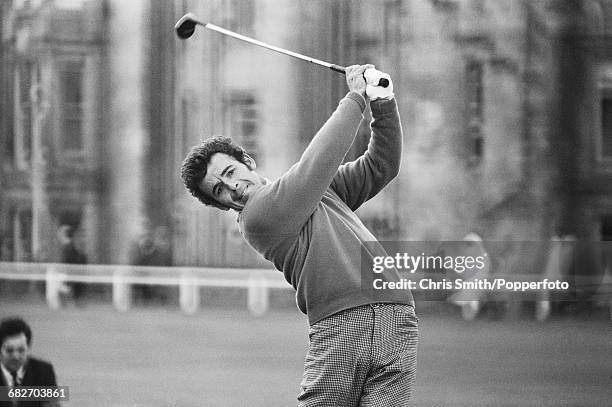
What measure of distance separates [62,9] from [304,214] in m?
1.66

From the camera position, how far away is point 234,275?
10.9 feet

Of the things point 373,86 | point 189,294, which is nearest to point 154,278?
point 189,294

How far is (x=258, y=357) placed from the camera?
343cm

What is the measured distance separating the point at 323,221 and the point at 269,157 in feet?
3.68

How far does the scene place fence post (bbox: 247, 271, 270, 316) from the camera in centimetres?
332

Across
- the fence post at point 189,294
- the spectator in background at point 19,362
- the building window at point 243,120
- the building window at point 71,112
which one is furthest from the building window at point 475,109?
the spectator in background at point 19,362

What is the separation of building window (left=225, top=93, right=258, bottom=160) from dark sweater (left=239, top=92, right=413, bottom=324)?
1022 millimetres

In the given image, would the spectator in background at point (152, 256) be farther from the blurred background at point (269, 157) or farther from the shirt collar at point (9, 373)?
the shirt collar at point (9, 373)

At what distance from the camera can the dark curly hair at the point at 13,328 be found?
348 cm

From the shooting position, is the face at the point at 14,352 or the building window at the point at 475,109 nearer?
the building window at the point at 475,109

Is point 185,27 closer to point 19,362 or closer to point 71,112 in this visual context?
point 71,112

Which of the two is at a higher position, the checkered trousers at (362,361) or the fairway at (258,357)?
the checkered trousers at (362,361)

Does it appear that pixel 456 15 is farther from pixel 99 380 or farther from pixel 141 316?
pixel 99 380

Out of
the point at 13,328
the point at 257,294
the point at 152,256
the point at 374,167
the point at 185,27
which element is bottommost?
the point at 13,328
